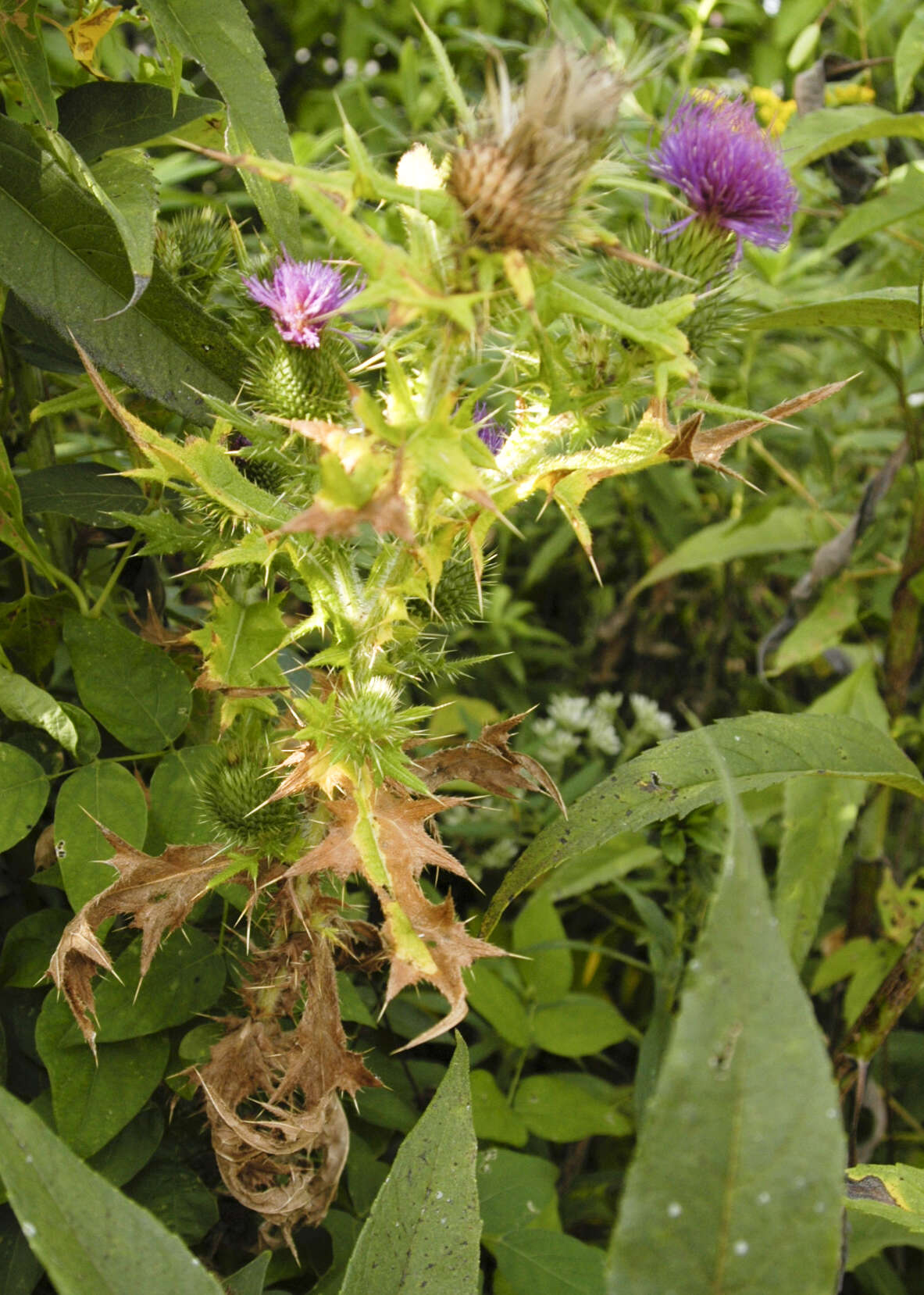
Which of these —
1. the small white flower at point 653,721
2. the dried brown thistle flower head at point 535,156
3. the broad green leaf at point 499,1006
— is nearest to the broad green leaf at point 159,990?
the broad green leaf at point 499,1006

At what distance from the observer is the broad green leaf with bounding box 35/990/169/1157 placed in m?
1.00

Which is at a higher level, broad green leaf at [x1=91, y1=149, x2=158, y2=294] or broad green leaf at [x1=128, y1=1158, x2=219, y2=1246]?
broad green leaf at [x1=91, y1=149, x2=158, y2=294]

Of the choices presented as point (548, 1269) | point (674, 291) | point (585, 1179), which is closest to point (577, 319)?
point (674, 291)

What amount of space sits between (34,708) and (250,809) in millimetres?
264

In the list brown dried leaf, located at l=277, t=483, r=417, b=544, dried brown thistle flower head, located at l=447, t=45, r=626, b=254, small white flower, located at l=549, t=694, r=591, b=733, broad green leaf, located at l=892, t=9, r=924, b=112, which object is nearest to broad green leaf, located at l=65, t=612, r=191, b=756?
brown dried leaf, located at l=277, t=483, r=417, b=544

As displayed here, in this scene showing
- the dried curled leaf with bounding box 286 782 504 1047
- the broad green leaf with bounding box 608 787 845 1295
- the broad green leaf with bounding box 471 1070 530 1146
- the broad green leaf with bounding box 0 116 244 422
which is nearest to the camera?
→ the broad green leaf with bounding box 608 787 845 1295

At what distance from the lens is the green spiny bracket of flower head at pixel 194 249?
1.11m

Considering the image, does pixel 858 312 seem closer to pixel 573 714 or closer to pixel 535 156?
pixel 535 156

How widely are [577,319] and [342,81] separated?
8.36 ft

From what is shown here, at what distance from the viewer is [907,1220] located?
0.83 metres

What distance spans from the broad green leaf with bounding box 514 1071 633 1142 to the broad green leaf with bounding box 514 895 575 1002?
0.13m

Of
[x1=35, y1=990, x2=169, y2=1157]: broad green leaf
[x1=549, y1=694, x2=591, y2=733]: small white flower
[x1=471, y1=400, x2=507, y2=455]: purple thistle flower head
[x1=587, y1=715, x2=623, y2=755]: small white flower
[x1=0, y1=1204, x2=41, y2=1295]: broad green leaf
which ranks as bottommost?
[x1=587, y1=715, x2=623, y2=755]: small white flower

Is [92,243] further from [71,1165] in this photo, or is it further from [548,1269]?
[548,1269]

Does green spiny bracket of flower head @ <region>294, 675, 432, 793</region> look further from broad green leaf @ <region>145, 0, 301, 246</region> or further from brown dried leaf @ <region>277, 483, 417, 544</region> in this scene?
broad green leaf @ <region>145, 0, 301, 246</region>
